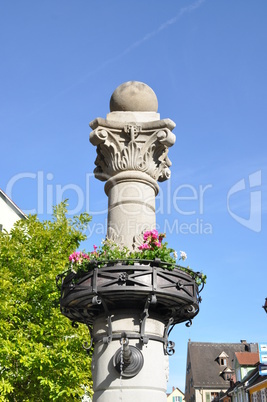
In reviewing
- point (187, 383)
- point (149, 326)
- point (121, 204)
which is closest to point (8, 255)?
point (121, 204)

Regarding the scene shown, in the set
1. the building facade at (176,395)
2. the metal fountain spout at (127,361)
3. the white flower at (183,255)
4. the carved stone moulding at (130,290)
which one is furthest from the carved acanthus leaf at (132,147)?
the building facade at (176,395)

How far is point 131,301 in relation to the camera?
845cm

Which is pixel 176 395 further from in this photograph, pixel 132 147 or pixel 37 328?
pixel 132 147

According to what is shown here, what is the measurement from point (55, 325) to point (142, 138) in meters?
10.3

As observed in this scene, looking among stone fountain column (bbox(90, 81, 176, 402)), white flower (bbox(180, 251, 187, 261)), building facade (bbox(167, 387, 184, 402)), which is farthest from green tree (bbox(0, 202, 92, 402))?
building facade (bbox(167, 387, 184, 402))

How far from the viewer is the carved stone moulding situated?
7.97 m

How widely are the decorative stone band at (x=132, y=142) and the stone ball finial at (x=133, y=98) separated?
0.75m

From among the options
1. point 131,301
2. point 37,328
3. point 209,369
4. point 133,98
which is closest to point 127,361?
point 131,301

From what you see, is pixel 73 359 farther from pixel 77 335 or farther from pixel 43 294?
pixel 43 294

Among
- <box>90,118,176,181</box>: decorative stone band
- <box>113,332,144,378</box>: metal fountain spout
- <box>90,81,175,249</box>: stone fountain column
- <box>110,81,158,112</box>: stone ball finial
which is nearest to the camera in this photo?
<box>113,332,144,378</box>: metal fountain spout

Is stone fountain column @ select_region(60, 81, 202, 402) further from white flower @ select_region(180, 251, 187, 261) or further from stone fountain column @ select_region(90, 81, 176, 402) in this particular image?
white flower @ select_region(180, 251, 187, 261)

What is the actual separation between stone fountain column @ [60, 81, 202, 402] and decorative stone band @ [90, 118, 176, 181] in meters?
0.02

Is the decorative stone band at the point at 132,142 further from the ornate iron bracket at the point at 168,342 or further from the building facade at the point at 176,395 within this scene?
the building facade at the point at 176,395

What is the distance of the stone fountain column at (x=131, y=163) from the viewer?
1023 cm
